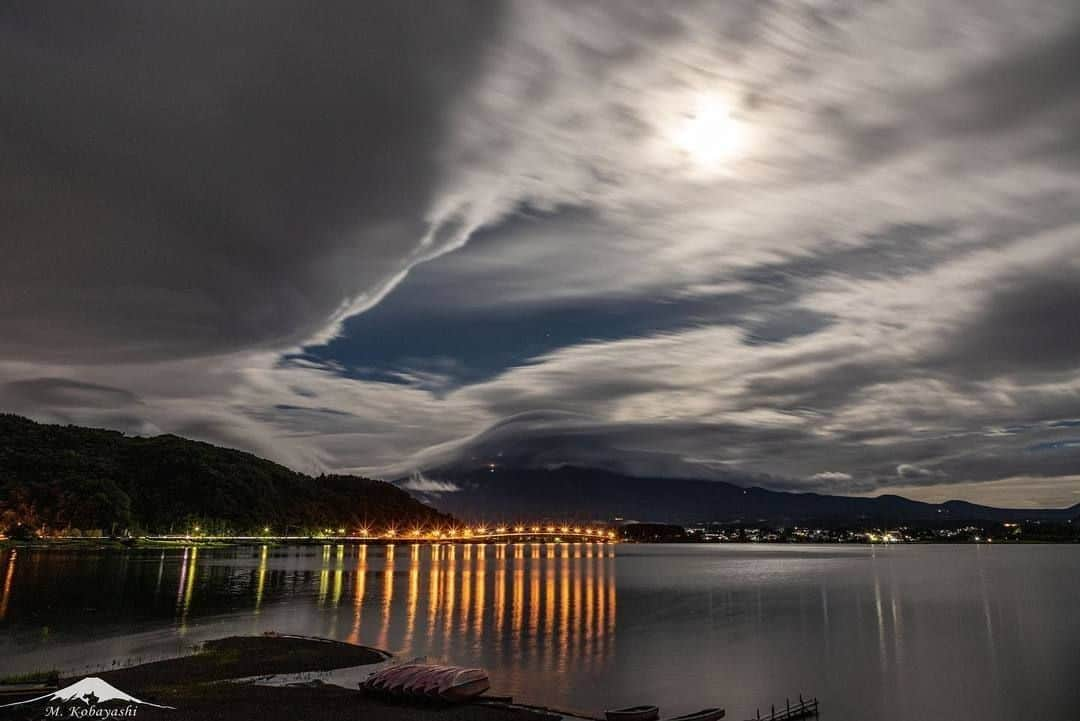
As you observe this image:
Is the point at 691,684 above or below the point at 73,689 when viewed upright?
below

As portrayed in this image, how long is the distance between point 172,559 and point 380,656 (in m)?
144

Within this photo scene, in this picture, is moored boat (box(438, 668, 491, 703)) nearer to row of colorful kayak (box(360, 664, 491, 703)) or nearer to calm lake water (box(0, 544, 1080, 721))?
row of colorful kayak (box(360, 664, 491, 703))

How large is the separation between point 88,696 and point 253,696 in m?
7.80

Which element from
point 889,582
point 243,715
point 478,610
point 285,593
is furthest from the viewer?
point 889,582

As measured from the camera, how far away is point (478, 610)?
9788 centimetres

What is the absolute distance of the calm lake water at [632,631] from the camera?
173 ft

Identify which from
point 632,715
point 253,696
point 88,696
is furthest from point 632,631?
point 88,696

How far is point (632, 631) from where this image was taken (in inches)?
3236

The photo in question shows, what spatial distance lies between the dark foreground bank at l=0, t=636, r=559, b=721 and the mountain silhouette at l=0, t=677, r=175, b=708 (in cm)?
72

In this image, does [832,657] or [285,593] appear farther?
[285,593]

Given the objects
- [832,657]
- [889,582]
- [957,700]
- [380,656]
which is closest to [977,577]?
[889,582]

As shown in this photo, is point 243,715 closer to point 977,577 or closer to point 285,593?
point 285,593

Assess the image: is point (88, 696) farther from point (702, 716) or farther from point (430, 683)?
point (702, 716)

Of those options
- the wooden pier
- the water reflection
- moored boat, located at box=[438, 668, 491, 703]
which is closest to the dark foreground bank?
moored boat, located at box=[438, 668, 491, 703]
